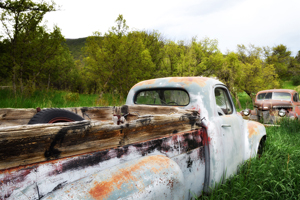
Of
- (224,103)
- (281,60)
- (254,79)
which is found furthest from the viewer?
(281,60)

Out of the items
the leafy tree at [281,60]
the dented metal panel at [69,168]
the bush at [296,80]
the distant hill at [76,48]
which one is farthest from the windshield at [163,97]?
the distant hill at [76,48]

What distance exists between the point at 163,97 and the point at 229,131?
1.03 m

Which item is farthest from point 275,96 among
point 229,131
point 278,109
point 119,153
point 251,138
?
point 119,153

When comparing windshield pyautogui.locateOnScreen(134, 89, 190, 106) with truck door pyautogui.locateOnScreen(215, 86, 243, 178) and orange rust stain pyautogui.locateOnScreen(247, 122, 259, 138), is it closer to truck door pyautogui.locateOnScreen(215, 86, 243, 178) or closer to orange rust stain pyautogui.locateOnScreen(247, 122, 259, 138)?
truck door pyautogui.locateOnScreen(215, 86, 243, 178)

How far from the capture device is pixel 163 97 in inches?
107

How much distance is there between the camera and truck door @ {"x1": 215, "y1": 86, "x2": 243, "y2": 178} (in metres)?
2.16

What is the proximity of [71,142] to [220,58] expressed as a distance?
84.1 feet

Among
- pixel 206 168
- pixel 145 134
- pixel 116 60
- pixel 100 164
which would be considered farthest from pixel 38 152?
pixel 116 60

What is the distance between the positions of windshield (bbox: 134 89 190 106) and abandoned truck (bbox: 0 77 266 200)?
0.24 metres

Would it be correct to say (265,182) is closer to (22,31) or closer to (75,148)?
(75,148)

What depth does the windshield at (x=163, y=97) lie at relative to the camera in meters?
2.54

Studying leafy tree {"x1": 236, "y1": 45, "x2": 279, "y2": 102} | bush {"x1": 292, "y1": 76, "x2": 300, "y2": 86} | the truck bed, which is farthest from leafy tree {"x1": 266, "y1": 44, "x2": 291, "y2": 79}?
the truck bed

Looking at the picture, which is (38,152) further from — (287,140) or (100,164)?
(287,140)

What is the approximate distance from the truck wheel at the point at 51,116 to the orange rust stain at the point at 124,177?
2.73ft
